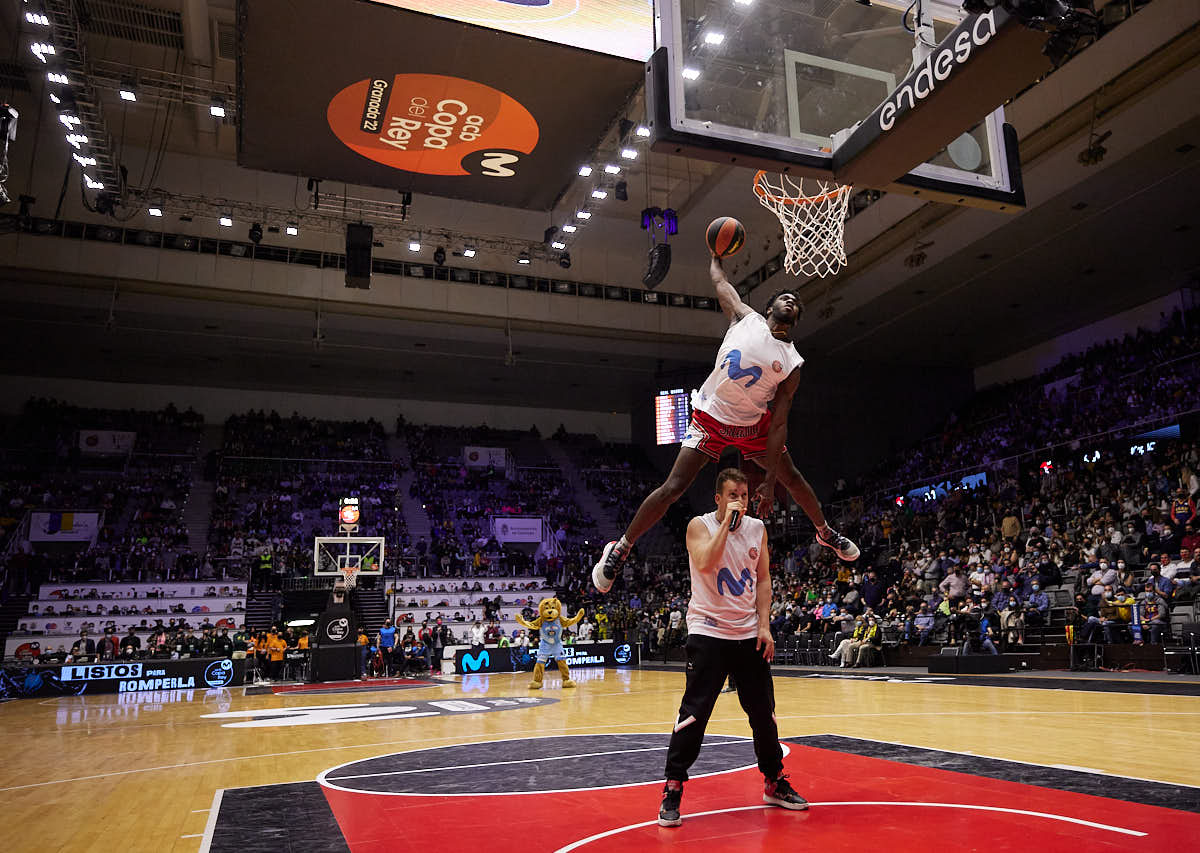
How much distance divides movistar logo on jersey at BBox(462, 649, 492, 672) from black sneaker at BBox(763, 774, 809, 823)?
17267mm

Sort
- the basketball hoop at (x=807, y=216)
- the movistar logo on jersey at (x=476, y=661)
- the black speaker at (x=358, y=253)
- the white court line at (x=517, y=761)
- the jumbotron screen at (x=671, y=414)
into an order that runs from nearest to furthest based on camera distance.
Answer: the white court line at (x=517, y=761), the basketball hoop at (x=807, y=216), the black speaker at (x=358, y=253), the movistar logo on jersey at (x=476, y=661), the jumbotron screen at (x=671, y=414)

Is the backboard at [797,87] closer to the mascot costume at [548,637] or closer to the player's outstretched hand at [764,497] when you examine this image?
the player's outstretched hand at [764,497]

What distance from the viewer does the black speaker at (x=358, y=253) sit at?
19.5m

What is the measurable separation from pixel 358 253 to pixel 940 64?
645 inches

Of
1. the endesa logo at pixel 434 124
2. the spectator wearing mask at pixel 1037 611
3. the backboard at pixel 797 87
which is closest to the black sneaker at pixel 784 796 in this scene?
the backboard at pixel 797 87

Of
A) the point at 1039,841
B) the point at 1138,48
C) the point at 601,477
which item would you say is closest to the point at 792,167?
the point at 1039,841

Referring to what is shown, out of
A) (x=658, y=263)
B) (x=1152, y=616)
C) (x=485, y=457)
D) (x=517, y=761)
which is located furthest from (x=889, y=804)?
(x=485, y=457)

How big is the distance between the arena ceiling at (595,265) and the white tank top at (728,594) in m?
8.50

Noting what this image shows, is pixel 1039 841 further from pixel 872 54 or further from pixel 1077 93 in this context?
pixel 1077 93

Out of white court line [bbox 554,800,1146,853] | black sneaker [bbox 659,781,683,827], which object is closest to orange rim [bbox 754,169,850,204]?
white court line [bbox 554,800,1146,853]

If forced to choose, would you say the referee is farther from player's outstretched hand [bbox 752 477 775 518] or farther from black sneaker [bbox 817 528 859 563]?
black sneaker [bbox 817 528 859 563]

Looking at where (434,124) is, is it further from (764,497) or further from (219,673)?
(219,673)

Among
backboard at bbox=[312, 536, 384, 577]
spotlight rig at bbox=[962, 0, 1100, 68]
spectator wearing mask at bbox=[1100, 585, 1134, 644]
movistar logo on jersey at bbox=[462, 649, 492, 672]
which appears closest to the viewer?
spotlight rig at bbox=[962, 0, 1100, 68]

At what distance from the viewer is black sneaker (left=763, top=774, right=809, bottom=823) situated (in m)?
4.32
